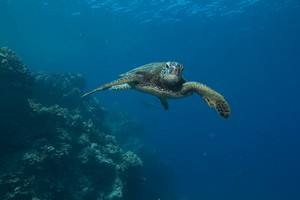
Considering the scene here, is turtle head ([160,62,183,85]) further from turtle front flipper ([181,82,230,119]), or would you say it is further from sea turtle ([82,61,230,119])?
turtle front flipper ([181,82,230,119])

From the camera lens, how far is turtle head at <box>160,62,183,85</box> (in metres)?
5.53

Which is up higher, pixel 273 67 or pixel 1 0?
pixel 1 0

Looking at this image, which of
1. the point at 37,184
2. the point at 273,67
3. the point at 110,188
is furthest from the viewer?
the point at 273,67

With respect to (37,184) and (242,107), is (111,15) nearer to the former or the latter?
(37,184)

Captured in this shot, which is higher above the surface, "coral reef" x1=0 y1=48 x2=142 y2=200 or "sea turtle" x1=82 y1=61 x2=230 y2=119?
"sea turtle" x1=82 y1=61 x2=230 y2=119

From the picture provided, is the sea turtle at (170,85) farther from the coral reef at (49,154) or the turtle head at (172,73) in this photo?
the coral reef at (49,154)

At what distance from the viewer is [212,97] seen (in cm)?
553

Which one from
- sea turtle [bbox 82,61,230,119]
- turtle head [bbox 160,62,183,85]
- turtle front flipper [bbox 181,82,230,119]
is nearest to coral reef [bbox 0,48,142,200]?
sea turtle [bbox 82,61,230,119]

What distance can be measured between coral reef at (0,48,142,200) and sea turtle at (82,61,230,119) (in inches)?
226

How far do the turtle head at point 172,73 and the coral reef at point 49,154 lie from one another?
6.98 meters

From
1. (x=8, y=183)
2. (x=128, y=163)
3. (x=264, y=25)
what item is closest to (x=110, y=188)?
(x=128, y=163)

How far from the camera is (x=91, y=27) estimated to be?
6297 cm

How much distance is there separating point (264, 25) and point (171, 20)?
53.4 feet

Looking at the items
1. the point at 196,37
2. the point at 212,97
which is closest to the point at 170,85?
the point at 212,97
